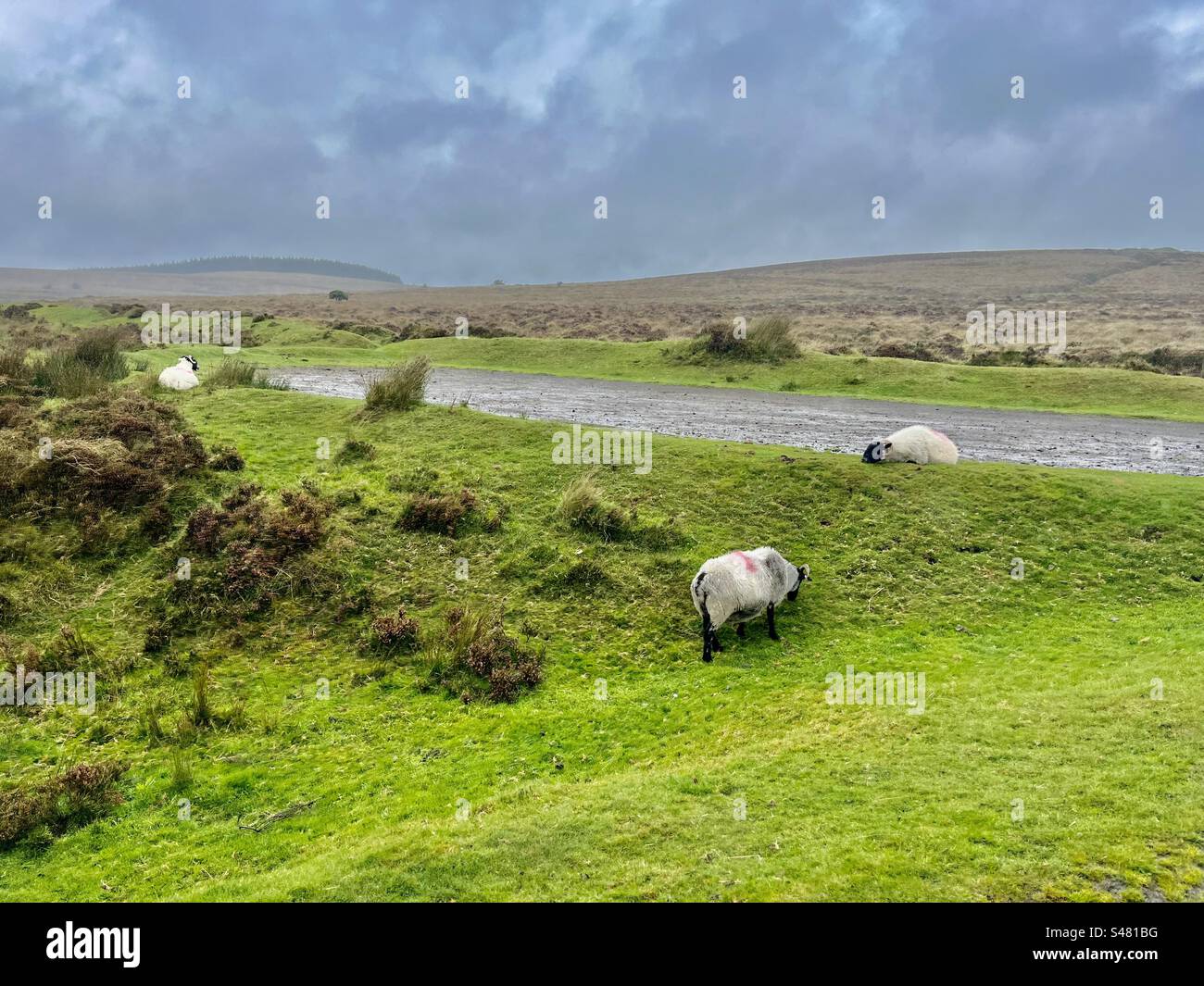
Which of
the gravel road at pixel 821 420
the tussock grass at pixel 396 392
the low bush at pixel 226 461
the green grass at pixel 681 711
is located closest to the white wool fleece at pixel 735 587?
the green grass at pixel 681 711

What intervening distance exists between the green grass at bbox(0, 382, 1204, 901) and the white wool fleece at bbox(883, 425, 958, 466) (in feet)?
2.41

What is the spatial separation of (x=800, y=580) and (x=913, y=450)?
21.7 ft

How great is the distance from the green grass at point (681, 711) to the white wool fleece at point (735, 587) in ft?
2.48

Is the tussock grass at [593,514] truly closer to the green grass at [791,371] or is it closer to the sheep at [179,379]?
the sheep at [179,379]

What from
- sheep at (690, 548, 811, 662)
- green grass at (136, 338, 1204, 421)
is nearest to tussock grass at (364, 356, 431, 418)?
sheep at (690, 548, 811, 662)

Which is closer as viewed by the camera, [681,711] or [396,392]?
[681,711]

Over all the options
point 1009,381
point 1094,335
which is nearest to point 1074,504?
point 1009,381

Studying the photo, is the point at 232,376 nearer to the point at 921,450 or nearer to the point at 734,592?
the point at 734,592

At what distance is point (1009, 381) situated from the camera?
34094 mm

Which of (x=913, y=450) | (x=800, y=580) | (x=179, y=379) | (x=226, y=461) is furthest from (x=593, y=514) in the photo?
(x=179, y=379)

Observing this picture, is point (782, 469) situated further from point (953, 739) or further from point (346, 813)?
point (346, 813)

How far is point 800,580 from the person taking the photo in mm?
15180
